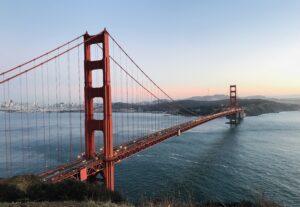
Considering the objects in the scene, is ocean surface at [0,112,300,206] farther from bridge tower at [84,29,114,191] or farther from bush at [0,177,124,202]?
bush at [0,177,124,202]

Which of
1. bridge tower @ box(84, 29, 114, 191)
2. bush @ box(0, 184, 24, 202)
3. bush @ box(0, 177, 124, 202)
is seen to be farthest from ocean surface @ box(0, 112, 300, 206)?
bush @ box(0, 184, 24, 202)

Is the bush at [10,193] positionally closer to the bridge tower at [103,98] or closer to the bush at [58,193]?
the bush at [58,193]

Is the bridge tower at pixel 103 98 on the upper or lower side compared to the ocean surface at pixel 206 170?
upper

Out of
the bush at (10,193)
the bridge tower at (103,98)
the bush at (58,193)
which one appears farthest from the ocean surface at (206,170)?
the bush at (10,193)

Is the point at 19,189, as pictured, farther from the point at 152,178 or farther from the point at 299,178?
the point at 299,178

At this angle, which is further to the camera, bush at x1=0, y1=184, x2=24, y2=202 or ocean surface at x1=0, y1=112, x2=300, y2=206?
ocean surface at x1=0, y1=112, x2=300, y2=206

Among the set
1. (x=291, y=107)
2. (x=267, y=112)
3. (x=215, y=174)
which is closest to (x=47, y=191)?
(x=215, y=174)

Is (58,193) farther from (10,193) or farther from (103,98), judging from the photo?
(103,98)

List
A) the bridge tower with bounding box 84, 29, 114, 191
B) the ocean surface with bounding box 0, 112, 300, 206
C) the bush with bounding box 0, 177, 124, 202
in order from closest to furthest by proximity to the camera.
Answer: the bush with bounding box 0, 177, 124, 202, the bridge tower with bounding box 84, 29, 114, 191, the ocean surface with bounding box 0, 112, 300, 206
